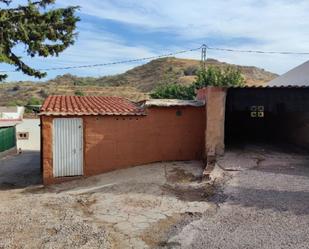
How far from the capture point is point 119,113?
17.5 m

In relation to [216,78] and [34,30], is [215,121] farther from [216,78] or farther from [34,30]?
[216,78]

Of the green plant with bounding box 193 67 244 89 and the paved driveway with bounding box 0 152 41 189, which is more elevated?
the green plant with bounding box 193 67 244 89

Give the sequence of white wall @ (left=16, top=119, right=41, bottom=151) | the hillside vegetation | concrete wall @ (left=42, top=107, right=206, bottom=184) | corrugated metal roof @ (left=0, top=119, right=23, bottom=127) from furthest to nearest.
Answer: the hillside vegetation, corrugated metal roof @ (left=0, top=119, right=23, bottom=127), white wall @ (left=16, top=119, right=41, bottom=151), concrete wall @ (left=42, top=107, right=206, bottom=184)

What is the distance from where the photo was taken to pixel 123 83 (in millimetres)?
79062

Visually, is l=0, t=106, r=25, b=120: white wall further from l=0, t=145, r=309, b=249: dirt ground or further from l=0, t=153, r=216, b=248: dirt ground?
l=0, t=145, r=309, b=249: dirt ground

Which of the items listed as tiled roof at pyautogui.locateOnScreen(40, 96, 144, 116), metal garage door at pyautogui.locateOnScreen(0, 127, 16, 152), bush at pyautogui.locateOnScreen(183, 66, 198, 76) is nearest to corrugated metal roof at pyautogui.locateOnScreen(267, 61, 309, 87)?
tiled roof at pyautogui.locateOnScreen(40, 96, 144, 116)

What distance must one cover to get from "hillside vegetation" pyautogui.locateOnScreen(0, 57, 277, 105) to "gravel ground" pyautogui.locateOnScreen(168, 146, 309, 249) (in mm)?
39015

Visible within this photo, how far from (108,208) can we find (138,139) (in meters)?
5.84

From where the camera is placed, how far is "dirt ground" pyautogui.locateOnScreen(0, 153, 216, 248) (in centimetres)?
980

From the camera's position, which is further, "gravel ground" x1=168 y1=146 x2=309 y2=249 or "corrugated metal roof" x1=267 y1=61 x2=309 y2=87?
"corrugated metal roof" x1=267 y1=61 x2=309 y2=87

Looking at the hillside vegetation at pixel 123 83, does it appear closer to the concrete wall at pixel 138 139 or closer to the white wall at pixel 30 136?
the white wall at pixel 30 136

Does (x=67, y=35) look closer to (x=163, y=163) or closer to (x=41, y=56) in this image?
(x=41, y=56)

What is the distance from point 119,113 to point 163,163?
2.85m

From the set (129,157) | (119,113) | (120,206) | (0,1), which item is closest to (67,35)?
(0,1)
